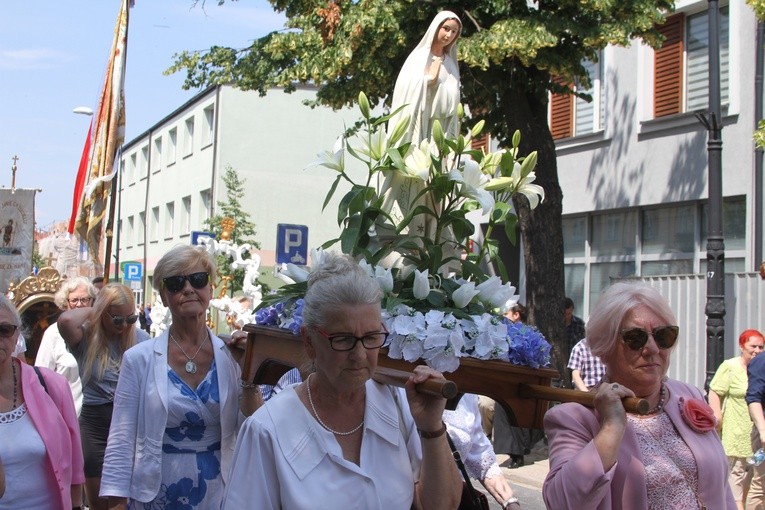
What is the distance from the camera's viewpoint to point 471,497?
3982mm

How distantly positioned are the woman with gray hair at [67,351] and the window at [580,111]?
13092mm

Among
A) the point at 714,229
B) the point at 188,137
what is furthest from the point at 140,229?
the point at 714,229

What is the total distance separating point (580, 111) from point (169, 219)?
30.2 m

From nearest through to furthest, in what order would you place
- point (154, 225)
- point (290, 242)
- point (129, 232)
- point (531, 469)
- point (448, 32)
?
point (448, 32) → point (531, 469) → point (290, 242) → point (154, 225) → point (129, 232)

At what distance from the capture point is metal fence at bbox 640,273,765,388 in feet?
45.5

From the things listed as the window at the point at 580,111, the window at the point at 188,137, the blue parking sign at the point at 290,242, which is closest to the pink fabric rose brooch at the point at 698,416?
the blue parking sign at the point at 290,242


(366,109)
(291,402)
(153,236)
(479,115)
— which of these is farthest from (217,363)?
(153,236)

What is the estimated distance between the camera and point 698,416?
3617 millimetres

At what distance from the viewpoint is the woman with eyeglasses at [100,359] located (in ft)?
21.4

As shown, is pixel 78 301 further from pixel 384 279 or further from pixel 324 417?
pixel 324 417

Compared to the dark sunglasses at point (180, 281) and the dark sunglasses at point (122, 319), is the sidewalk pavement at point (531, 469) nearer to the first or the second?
the dark sunglasses at point (122, 319)

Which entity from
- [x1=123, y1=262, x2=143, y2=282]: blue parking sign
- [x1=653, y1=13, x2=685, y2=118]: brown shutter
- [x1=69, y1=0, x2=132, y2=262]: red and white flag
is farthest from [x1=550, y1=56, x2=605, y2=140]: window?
[x1=123, y1=262, x2=143, y2=282]: blue parking sign

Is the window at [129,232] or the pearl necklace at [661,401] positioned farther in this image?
the window at [129,232]

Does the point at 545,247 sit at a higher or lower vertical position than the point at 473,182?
higher
